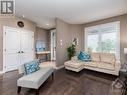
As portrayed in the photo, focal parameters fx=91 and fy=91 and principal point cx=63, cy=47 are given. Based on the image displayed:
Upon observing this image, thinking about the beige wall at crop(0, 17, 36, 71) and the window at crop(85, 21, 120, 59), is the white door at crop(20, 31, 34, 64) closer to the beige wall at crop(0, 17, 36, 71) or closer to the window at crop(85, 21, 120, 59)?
the beige wall at crop(0, 17, 36, 71)

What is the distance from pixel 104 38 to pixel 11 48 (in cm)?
513

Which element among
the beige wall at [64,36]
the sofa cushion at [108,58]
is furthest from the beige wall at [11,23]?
the sofa cushion at [108,58]

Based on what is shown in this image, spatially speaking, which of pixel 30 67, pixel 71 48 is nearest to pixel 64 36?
pixel 71 48

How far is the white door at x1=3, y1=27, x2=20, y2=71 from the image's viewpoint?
4418 mm

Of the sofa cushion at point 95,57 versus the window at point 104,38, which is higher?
the window at point 104,38

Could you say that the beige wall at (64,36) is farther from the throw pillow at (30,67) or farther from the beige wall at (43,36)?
the beige wall at (43,36)

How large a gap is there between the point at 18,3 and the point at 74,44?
4077mm

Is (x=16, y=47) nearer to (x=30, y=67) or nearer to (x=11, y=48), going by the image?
(x=11, y=48)

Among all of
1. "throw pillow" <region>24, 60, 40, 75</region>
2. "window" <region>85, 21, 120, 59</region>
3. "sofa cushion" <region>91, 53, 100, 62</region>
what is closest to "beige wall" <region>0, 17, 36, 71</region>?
"throw pillow" <region>24, 60, 40, 75</region>

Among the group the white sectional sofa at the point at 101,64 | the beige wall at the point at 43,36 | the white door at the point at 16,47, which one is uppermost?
the beige wall at the point at 43,36

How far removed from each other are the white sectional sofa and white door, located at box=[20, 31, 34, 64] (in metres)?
2.61

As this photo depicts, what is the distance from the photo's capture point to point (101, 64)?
4.01 metres

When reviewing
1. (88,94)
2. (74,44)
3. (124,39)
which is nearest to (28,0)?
(88,94)

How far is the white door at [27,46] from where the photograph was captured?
206 inches
